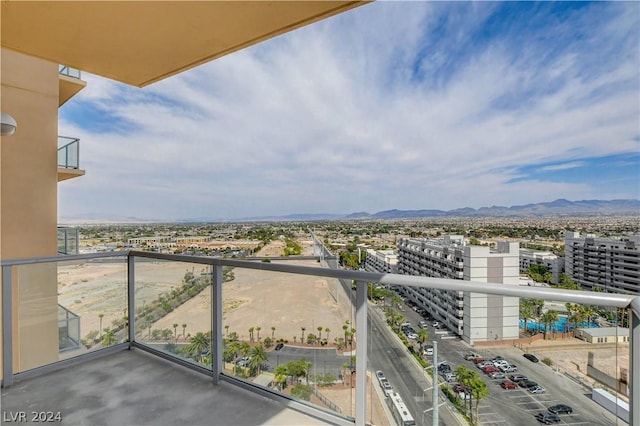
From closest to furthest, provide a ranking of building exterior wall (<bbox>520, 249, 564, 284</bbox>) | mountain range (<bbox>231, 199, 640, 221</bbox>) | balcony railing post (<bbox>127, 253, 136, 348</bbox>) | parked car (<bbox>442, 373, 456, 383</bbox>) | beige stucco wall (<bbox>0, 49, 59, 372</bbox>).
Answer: parked car (<bbox>442, 373, 456, 383</bbox>) < balcony railing post (<bbox>127, 253, 136, 348</bbox>) < building exterior wall (<bbox>520, 249, 564, 284</bbox>) < beige stucco wall (<bbox>0, 49, 59, 372</bbox>) < mountain range (<bbox>231, 199, 640, 221</bbox>)

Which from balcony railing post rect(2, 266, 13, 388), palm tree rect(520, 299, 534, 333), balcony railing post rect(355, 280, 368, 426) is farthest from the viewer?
balcony railing post rect(2, 266, 13, 388)

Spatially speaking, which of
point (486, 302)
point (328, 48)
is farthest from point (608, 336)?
point (328, 48)

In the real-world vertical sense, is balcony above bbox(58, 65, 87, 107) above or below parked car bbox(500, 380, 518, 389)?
above

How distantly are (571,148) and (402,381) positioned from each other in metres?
25.9

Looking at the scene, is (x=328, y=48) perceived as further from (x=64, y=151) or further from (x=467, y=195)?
(x=467, y=195)

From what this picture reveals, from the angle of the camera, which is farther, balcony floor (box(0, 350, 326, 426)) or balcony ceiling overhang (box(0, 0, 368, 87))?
Answer: balcony floor (box(0, 350, 326, 426))

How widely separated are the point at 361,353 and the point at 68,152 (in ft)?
23.7

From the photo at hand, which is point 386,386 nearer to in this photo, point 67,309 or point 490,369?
point 490,369

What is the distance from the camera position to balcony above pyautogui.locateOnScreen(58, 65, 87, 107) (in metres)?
6.27

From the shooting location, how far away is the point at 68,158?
639 cm

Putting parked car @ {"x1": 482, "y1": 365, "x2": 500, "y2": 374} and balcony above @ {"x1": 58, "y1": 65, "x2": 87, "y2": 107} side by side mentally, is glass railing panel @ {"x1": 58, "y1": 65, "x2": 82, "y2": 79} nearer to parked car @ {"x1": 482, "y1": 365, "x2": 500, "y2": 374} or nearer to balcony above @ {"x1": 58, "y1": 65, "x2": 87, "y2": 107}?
balcony above @ {"x1": 58, "y1": 65, "x2": 87, "y2": 107}

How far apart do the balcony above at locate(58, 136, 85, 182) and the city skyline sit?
1.99 m

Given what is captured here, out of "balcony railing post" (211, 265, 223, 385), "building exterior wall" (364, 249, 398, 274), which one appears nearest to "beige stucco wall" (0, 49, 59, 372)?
"balcony railing post" (211, 265, 223, 385)

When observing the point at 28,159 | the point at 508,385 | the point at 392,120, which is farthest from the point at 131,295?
the point at 392,120
